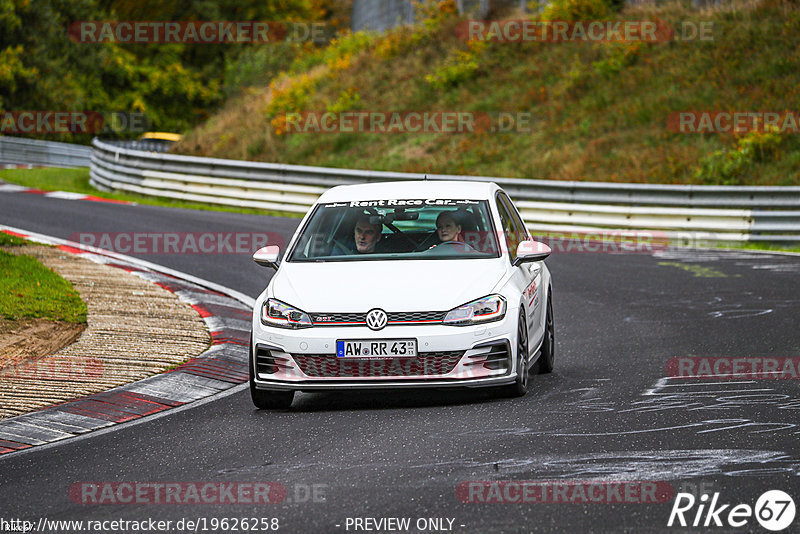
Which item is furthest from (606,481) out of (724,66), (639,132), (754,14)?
(754,14)

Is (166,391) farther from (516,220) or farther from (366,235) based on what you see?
(516,220)

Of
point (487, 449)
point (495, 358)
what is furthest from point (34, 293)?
point (487, 449)

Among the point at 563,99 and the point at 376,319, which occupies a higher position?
the point at 563,99

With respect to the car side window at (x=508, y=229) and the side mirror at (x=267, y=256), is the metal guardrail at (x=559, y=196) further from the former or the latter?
the side mirror at (x=267, y=256)

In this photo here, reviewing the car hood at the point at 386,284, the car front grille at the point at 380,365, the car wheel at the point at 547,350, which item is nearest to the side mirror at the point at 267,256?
the car hood at the point at 386,284

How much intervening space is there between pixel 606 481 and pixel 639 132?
75.9 ft

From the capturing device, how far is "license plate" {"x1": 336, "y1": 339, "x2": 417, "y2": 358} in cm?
809

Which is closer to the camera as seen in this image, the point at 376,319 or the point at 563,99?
the point at 376,319

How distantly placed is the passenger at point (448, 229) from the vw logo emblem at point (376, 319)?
130 cm

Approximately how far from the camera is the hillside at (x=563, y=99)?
87.6 ft

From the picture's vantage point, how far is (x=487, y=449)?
6.84 m

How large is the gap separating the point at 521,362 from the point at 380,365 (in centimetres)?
106

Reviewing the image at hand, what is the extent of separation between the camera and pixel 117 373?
960cm

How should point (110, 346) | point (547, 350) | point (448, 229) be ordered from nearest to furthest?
point (448, 229) → point (547, 350) → point (110, 346)
